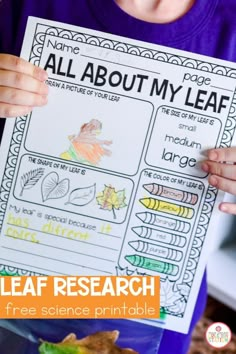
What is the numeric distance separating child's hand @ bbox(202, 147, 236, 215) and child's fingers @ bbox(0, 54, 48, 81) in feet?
0.79

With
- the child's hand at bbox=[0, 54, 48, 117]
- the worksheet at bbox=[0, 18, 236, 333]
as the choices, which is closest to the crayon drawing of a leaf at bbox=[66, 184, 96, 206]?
the worksheet at bbox=[0, 18, 236, 333]

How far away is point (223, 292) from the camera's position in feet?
3.50

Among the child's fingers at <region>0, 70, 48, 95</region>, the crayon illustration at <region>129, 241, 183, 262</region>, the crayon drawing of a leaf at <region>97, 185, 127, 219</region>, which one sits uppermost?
the child's fingers at <region>0, 70, 48, 95</region>

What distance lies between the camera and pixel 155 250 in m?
0.67

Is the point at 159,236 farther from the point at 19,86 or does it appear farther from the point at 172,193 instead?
the point at 19,86

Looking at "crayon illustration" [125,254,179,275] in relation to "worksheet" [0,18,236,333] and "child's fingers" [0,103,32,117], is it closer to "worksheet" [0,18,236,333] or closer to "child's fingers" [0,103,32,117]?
"worksheet" [0,18,236,333]

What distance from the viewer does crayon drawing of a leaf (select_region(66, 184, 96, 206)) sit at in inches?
26.0

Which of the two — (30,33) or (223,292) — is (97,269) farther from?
(223,292)

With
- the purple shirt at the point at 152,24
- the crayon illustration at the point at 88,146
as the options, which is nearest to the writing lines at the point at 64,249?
the crayon illustration at the point at 88,146

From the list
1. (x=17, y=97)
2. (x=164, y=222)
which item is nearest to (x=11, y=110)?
(x=17, y=97)

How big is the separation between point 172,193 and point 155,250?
3.3 inches

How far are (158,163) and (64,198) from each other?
0.14 metres

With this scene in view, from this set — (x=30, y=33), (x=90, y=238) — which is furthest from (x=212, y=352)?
(x=30, y=33)

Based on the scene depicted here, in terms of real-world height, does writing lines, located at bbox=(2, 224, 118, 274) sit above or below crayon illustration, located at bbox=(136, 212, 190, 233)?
below
